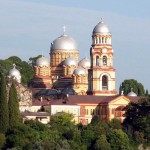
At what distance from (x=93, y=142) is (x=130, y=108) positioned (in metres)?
9.20

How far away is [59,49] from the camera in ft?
326

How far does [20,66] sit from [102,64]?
1967 centimetres

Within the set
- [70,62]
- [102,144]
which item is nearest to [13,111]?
[102,144]

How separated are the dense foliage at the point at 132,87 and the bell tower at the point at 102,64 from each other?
13.6 meters

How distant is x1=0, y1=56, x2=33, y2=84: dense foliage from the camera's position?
104250mm

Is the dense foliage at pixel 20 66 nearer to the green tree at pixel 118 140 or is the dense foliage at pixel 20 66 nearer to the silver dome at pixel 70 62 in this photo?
the silver dome at pixel 70 62

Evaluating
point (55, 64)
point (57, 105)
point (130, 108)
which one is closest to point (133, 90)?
point (55, 64)

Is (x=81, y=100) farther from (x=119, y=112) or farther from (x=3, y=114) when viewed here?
(x=3, y=114)

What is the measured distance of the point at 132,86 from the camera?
107 meters

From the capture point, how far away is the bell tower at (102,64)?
299 ft

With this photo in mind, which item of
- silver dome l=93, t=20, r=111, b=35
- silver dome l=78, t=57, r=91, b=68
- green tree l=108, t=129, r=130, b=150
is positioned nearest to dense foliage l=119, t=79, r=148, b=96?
silver dome l=78, t=57, r=91, b=68

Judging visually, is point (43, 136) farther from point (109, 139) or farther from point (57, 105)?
point (57, 105)

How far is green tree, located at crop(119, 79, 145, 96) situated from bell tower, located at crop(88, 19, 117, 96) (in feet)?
44.5

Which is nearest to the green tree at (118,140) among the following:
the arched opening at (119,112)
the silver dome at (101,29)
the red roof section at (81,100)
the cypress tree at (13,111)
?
the cypress tree at (13,111)
